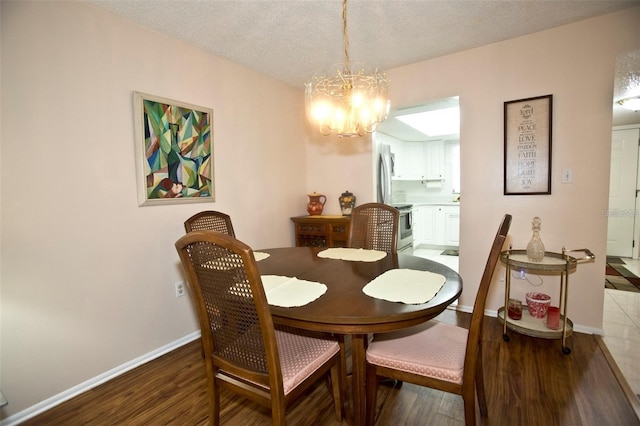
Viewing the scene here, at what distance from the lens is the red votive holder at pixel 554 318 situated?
7.32 feet

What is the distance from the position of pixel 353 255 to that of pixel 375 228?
1.36ft

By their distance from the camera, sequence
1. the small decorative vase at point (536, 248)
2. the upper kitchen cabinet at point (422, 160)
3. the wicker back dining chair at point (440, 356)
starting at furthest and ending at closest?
the upper kitchen cabinet at point (422, 160), the small decorative vase at point (536, 248), the wicker back dining chair at point (440, 356)

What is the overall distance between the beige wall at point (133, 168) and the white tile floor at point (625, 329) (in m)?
0.16

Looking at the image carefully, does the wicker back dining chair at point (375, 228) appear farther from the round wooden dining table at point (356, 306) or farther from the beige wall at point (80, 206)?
the beige wall at point (80, 206)

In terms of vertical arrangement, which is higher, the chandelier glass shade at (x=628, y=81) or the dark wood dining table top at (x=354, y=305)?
the chandelier glass shade at (x=628, y=81)

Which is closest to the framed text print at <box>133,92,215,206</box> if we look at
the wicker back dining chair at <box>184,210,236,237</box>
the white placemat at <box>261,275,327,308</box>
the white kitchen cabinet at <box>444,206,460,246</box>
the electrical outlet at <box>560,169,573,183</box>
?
the wicker back dining chair at <box>184,210,236,237</box>

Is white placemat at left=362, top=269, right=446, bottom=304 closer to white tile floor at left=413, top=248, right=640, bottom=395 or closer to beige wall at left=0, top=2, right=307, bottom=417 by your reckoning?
white tile floor at left=413, top=248, right=640, bottom=395

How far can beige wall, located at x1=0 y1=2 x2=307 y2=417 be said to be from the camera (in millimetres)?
1659

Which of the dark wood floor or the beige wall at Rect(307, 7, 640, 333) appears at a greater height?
the beige wall at Rect(307, 7, 640, 333)

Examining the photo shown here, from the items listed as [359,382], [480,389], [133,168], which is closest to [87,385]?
[133,168]

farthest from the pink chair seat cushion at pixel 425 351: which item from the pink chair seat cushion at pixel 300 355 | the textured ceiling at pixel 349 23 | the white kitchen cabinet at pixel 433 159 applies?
the white kitchen cabinet at pixel 433 159

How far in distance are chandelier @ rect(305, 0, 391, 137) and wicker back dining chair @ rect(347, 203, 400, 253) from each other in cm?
71

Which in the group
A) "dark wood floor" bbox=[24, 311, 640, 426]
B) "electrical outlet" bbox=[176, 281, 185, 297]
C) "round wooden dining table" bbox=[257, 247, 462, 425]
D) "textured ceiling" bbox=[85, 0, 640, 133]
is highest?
"textured ceiling" bbox=[85, 0, 640, 133]

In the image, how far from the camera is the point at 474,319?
1.25 m
